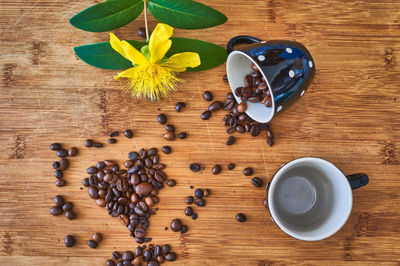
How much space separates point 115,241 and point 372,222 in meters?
0.80

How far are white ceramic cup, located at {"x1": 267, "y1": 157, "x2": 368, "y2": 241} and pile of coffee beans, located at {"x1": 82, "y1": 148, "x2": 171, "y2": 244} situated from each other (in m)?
0.36

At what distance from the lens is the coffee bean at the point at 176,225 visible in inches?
38.1

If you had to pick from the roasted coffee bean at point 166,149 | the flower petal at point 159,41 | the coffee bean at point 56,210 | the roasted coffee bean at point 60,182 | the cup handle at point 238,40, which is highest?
the flower petal at point 159,41

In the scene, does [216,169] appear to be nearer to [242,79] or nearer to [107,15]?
[242,79]

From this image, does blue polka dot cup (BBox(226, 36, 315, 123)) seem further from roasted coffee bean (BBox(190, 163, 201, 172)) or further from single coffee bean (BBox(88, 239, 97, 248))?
single coffee bean (BBox(88, 239, 97, 248))

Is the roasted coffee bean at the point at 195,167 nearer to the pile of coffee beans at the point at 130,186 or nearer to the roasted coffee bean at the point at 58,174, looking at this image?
the pile of coffee beans at the point at 130,186

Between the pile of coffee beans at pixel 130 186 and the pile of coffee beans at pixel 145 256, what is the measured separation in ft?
0.11

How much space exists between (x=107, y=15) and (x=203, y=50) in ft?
0.95

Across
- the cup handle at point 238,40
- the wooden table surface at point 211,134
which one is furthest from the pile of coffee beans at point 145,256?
the cup handle at point 238,40

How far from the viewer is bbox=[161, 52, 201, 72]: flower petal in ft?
2.90

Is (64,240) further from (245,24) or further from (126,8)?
(245,24)

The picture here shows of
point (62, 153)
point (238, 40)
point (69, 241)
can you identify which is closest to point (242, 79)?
point (238, 40)

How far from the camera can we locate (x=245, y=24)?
1.00 meters

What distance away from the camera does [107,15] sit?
91 cm
